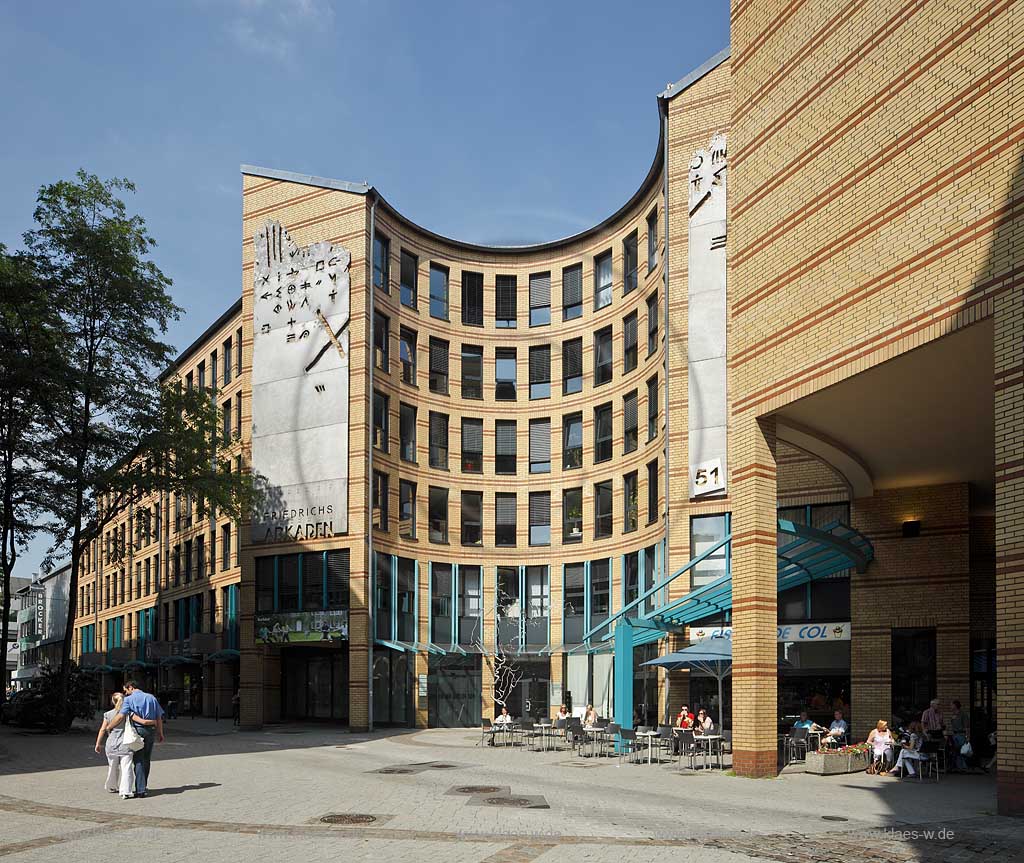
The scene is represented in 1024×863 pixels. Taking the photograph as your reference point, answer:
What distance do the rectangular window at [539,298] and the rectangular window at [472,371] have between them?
98.7 inches

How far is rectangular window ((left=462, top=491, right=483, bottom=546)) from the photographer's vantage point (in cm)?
3997

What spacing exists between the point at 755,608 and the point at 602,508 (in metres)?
20.1

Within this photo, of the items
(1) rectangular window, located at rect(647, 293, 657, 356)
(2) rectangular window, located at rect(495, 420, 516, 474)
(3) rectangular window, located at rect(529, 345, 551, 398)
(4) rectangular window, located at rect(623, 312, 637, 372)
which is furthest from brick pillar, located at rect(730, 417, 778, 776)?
(2) rectangular window, located at rect(495, 420, 516, 474)

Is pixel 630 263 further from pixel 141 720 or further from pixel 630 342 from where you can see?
pixel 141 720

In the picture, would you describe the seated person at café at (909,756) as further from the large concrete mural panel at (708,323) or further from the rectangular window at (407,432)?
the rectangular window at (407,432)

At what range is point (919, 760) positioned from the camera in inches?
732

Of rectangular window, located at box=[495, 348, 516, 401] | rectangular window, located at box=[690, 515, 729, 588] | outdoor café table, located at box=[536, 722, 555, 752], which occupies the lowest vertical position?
outdoor café table, located at box=[536, 722, 555, 752]

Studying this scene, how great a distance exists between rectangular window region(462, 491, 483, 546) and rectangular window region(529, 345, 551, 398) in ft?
15.3

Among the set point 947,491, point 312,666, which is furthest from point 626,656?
point 312,666

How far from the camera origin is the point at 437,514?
39.4 m

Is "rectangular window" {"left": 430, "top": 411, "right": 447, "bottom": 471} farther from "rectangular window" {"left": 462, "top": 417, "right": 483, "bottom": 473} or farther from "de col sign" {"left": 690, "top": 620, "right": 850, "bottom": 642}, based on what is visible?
"de col sign" {"left": 690, "top": 620, "right": 850, "bottom": 642}

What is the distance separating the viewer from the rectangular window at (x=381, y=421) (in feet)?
120

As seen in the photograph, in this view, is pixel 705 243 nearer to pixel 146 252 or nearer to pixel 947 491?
pixel 947 491

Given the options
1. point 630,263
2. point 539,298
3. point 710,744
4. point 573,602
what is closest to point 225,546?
point 573,602
